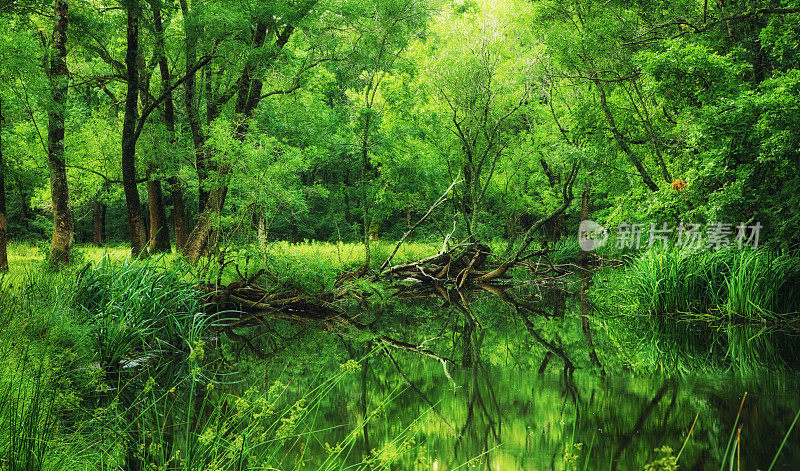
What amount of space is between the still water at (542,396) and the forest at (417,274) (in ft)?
0.12

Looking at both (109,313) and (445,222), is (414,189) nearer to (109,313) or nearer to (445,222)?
(445,222)

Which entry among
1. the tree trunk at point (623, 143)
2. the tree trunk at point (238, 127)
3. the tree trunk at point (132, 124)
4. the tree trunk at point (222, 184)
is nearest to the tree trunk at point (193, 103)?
the tree trunk at point (238, 127)

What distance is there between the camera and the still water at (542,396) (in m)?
3.43

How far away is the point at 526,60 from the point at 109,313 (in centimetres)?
1237

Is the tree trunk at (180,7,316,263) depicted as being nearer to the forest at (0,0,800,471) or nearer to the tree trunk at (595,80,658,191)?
the forest at (0,0,800,471)

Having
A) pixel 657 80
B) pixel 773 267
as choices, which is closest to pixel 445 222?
pixel 657 80

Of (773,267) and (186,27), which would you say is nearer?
(773,267)

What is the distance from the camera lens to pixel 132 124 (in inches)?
424

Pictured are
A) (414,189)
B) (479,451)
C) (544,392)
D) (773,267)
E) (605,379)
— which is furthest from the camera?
(414,189)

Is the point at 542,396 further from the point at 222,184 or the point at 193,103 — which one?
the point at 193,103

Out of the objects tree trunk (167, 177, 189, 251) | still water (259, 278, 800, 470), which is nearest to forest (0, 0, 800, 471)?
still water (259, 278, 800, 470)

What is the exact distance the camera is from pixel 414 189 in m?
16.9

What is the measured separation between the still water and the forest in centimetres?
4

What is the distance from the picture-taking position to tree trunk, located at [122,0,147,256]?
9958mm
